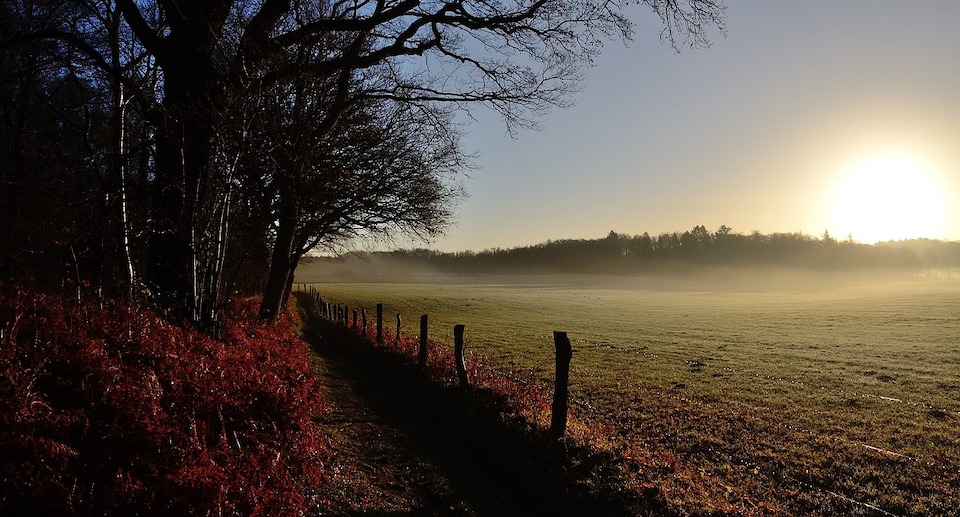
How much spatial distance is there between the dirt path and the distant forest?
384 ft

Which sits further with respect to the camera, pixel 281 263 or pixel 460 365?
pixel 281 263

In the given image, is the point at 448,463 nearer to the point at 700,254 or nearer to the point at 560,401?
the point at 560,401

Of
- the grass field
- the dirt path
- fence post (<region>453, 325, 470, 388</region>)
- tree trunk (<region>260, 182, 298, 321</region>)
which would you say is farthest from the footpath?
tree trunk (<region>260, 182, 298, 321</region>)

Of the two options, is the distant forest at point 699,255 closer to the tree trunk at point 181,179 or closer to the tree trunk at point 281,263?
the tree trunk at point 281,263

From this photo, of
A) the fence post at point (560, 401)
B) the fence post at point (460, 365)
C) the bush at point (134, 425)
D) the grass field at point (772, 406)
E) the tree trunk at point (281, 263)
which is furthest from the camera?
the tree trunk at point (281, 263)

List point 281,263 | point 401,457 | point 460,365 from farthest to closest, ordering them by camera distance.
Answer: point 281,263, point 460,365, point 401,457

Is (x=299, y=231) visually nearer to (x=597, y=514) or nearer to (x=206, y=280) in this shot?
(x=206, y=280)

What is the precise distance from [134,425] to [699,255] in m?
159

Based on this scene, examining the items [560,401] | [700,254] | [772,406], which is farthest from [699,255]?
[560,401]

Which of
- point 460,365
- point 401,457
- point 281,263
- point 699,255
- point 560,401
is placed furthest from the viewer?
point 699,255

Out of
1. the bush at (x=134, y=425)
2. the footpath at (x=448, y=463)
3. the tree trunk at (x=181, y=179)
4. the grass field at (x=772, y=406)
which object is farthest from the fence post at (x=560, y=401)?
the tree trunk at (x=181, y=179)

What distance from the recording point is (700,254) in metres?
151

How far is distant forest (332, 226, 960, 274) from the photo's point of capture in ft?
462

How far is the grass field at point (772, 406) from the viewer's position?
327 inches
